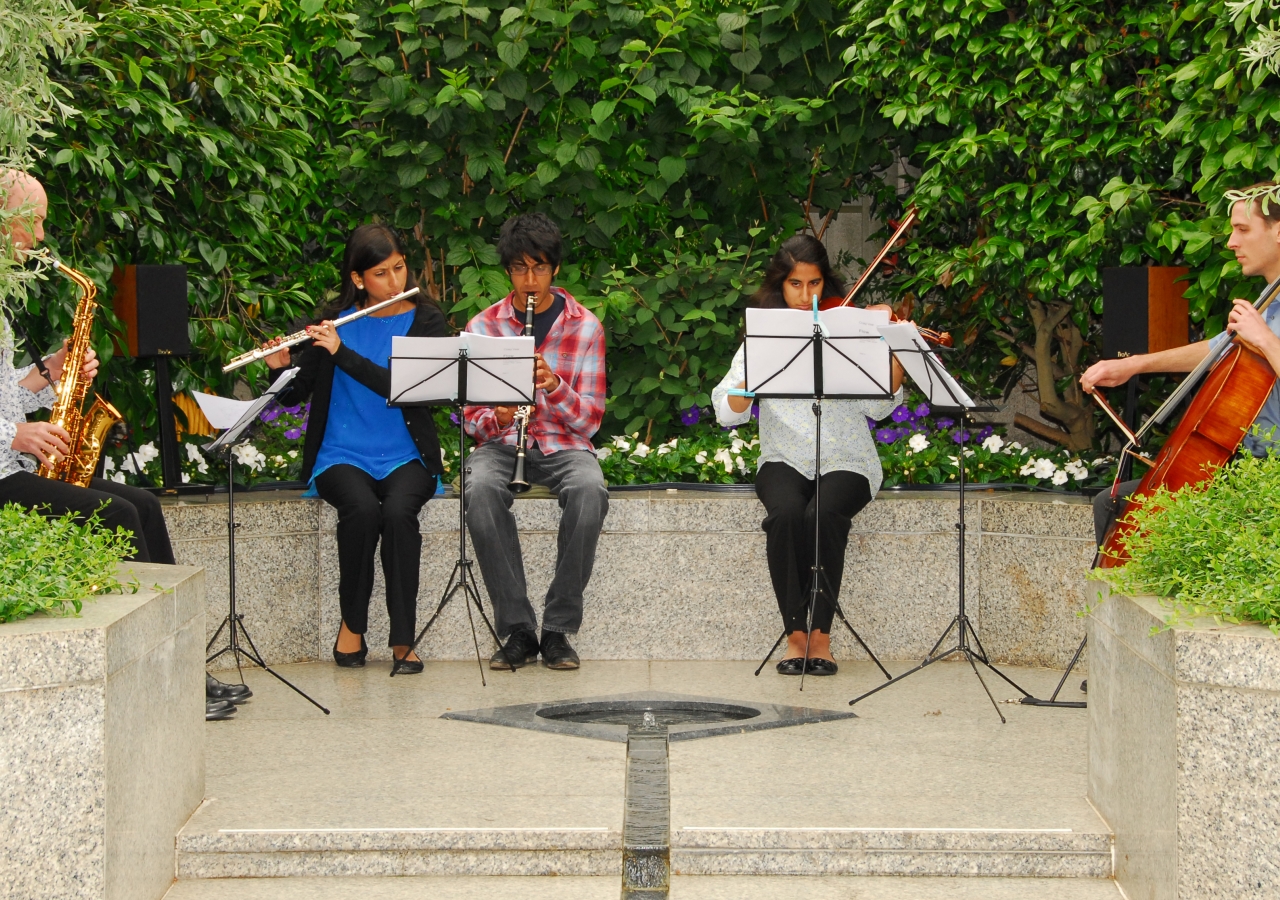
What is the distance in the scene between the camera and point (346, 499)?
183 inches

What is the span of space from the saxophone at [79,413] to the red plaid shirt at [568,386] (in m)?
1.23

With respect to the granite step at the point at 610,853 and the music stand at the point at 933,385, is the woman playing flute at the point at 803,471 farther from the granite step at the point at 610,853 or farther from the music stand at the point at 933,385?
the granite step at the point at 610,853

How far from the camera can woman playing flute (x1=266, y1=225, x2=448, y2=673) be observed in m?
4.63

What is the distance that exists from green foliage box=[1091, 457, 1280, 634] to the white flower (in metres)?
3.29

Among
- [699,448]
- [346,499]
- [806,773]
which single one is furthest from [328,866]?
[699,448]

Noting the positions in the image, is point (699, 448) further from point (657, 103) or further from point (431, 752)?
point (431, 752)

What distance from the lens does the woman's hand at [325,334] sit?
4379mm

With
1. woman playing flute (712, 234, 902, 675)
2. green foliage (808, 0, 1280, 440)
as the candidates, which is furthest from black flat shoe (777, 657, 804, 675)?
green foliage (808, 0, 1280, 440)

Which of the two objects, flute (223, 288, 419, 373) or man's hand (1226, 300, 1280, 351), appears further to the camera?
flute (223, 288, 419, 373)

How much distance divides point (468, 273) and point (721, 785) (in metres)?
3.09

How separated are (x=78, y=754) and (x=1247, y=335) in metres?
2.86

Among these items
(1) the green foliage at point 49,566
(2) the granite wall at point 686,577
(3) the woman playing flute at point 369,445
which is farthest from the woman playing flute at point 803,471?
(1) the green foliage at point 49,566

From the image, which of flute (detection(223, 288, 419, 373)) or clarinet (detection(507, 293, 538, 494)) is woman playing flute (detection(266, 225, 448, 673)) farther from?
clarinet (detection(507, 293, 538, 494))

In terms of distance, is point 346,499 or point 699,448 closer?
point 346,499
